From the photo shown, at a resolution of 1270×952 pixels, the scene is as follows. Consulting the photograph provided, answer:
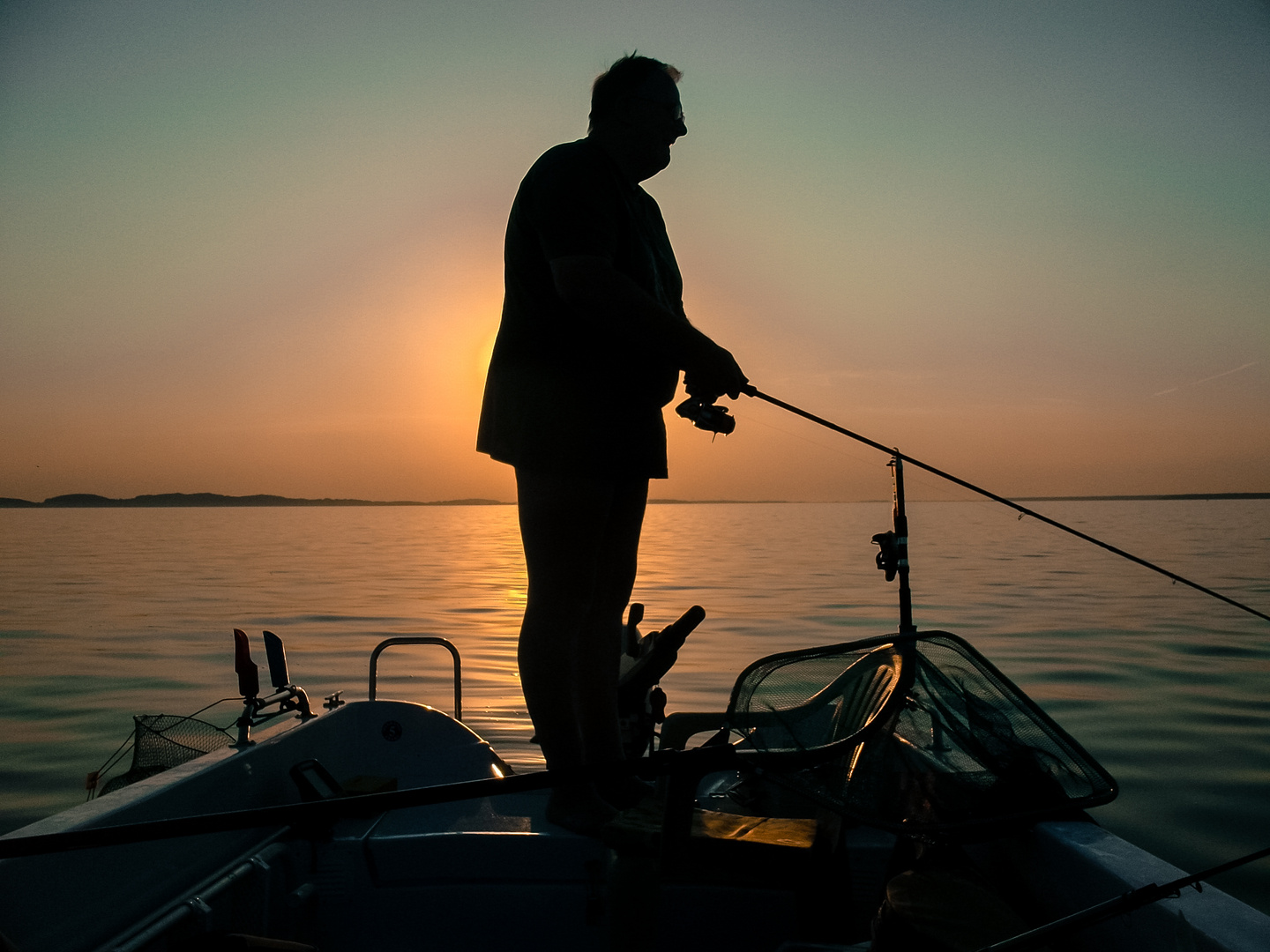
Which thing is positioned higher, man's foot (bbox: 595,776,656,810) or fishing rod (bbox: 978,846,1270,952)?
fishing rod (bbox: 978,846,1270,952)

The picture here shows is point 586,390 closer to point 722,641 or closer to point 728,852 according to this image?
point 728,852

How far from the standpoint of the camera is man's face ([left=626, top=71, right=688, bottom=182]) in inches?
92.3

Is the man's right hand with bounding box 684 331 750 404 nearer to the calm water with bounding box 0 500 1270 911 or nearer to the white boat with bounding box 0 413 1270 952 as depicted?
the white boat with bounding box 0 413 1270 952

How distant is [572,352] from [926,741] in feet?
3.71

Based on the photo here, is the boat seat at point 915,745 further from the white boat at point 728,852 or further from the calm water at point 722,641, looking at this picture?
the calm water at point 722,641

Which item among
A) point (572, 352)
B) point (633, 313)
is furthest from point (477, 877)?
point (633, 313)

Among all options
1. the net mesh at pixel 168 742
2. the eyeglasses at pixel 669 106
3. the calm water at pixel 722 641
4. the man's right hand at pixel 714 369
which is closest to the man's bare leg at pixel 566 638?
the man's right hand at pixel 714 369

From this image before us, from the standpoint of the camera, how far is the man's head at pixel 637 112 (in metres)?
2.34

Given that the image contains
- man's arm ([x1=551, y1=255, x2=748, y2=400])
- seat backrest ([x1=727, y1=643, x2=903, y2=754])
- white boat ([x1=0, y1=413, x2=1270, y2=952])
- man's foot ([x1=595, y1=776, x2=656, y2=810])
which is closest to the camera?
white boat ([x1=0, y1=413, x2=1270, y2=952])

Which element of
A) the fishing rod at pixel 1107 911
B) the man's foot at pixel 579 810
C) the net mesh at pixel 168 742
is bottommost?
the net mesh at pixel 168 742

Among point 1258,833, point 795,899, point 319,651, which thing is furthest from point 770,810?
point 319,651

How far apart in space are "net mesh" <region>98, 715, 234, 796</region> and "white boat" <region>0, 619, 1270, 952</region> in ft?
2.78

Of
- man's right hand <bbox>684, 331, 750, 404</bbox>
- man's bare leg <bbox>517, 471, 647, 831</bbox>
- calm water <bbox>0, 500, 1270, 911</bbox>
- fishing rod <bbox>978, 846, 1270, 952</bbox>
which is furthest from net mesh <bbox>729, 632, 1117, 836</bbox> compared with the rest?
calm water <bbox>0, 500, 1270, 911</bbox>

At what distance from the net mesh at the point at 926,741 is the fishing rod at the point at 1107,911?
263 mm
